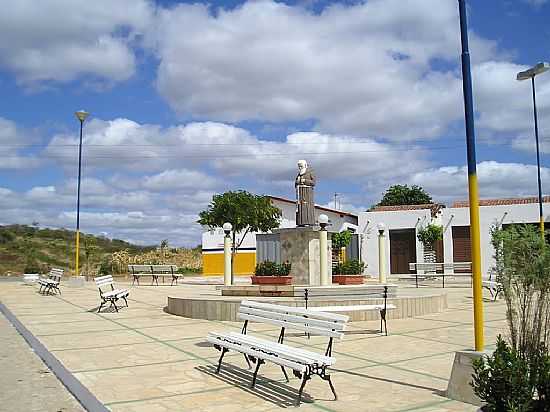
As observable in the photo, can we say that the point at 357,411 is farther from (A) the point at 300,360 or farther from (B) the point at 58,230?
(B) the point at 58,230

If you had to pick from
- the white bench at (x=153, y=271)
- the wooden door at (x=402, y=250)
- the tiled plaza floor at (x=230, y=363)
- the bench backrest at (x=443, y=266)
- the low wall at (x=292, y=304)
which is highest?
the wooden door at (x=402, y=250)

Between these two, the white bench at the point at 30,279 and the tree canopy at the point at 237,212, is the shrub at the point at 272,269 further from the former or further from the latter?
the white bench at the point at 30,279

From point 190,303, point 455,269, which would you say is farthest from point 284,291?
point 455,269

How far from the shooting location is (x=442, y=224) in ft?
117

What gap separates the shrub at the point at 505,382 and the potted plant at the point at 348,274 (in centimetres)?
1182

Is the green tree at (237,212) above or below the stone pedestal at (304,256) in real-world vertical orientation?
above

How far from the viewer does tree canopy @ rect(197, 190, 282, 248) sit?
89.9ft

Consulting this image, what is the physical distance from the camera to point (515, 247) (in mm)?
5309

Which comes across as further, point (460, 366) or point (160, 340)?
point (160, 340)

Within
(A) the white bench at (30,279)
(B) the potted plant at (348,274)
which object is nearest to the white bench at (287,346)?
(B) the potted plant at (348,274)

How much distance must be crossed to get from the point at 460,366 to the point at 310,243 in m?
10.1

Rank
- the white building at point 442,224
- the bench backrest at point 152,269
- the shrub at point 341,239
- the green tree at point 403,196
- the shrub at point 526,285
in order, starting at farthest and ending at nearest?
the green tree at point 403,196 < the white building at point 442,224 < the shrub at point 341,239 < the bench backrest at point 152,269 < the shrub at point 526,285

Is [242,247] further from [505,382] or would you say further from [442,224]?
[505,382]

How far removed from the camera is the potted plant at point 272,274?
15030 mm
